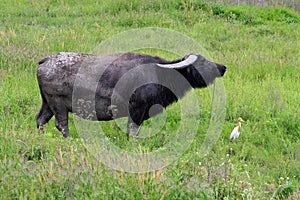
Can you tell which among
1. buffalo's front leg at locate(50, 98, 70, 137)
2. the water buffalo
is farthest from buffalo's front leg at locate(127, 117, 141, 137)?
buffalo's front leg at locate(50, 98, 70, 137)

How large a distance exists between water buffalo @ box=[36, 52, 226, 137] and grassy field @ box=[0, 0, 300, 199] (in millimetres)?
406

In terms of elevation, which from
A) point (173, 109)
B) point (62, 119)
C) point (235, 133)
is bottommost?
point (173, 109)

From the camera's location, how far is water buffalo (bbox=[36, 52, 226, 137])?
7.36m

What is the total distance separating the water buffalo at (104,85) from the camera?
290 inches

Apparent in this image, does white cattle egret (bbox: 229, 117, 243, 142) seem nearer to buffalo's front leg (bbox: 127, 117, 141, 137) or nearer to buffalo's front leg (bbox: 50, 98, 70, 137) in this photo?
buffalo's front leg (bbox: 127, 117, 141, 137)

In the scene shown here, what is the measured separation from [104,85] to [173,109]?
187 centimetres

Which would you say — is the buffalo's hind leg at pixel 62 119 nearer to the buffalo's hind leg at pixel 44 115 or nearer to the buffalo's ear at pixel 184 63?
the buffalo's hind leg at pixel 44 115

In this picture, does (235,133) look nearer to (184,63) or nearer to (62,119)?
(184,63)

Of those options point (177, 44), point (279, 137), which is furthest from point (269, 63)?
point (279, 137)

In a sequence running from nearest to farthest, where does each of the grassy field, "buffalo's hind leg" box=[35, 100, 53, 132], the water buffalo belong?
the grassy field, the water buffalo, "buffalo's hind leg" box=[35, 100, 53, 132]

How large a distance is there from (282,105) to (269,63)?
8.33 ft

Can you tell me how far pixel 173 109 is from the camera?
8914 mm

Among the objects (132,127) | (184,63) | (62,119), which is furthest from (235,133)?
(62,119)

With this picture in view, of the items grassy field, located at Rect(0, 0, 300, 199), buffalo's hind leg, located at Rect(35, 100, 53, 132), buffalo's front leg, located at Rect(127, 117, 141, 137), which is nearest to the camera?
grassy field, located at Rect(0, 0, 300, 199)
